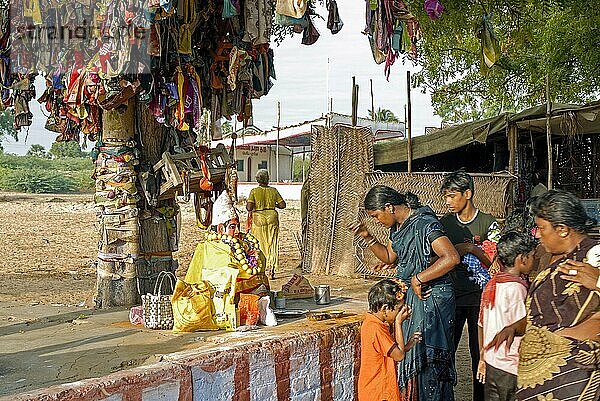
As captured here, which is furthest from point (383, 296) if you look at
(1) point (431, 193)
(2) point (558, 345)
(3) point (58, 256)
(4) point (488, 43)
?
(3) point (58, 256)

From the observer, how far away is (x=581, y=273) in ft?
11.2

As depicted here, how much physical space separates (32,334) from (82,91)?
223 centimetres

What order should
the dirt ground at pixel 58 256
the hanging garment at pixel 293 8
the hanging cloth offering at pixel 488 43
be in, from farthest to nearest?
the dirt ground at pixel 58 256, the hanging cloth offering at pixel 488 43, the hanging garment at pixel 293 8

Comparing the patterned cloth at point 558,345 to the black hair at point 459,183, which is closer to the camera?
the patterned cloth at point 558,345

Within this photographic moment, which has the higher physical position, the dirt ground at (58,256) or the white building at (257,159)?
the white building at (257,159)

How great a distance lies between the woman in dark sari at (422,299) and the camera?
195 inches

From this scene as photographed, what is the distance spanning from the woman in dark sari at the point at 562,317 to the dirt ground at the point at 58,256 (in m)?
2.73

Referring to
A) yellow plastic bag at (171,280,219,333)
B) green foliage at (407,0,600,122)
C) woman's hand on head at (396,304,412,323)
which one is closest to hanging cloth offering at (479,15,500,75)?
green foliage at (407,0,600,122)

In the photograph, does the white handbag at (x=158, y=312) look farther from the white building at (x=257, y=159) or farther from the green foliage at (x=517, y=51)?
the white building at (x=257, y=159)

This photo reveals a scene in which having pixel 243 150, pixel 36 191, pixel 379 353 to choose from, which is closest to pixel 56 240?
pixel 379 353

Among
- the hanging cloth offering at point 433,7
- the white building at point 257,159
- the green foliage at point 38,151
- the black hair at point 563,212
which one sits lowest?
the black hair at point 563,212

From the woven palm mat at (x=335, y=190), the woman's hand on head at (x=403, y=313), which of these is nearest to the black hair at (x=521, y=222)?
the woman's hand on head at (x=403, y=313)

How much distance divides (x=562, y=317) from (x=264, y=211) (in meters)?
8.26

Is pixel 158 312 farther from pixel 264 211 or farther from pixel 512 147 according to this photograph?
pixel 512 147
